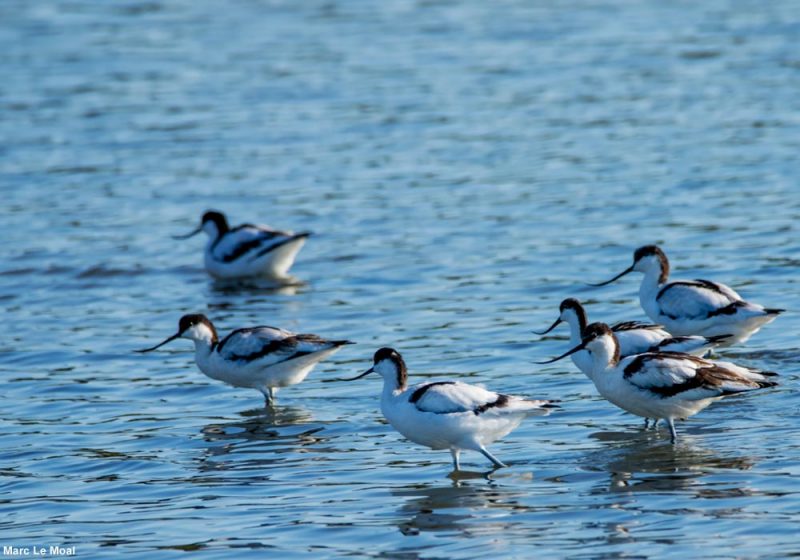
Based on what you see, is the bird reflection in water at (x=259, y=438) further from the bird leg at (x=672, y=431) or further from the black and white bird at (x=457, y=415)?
the bird leg at (x=672, y=431)

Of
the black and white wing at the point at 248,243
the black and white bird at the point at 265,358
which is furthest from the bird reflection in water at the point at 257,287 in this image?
the black and white bird at the point at 265,358

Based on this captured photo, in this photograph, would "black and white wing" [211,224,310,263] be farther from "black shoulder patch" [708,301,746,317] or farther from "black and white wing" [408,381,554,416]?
"black and white wing" [408,381,554,416]

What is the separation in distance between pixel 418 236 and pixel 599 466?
930cm

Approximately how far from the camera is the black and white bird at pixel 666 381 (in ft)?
39.3

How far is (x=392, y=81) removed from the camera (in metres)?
29.4

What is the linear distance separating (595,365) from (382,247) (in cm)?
788

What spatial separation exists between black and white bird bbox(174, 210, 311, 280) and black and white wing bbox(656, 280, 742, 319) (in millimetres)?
5926

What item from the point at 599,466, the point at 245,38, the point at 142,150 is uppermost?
the point at 245,38

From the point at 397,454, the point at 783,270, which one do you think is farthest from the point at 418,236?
the point at 397,454

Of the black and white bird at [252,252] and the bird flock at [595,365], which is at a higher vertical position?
the black and white bird at [252,252]

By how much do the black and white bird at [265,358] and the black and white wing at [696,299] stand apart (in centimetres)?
337

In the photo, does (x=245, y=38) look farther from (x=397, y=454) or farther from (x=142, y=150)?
(x=397, y=454)

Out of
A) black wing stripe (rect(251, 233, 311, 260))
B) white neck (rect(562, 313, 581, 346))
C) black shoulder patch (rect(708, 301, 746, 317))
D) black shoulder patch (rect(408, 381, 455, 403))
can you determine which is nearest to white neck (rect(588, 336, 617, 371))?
black shoulder patch (rect(408, 381, 455, 403))

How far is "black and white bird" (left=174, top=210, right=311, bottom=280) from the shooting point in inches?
777
